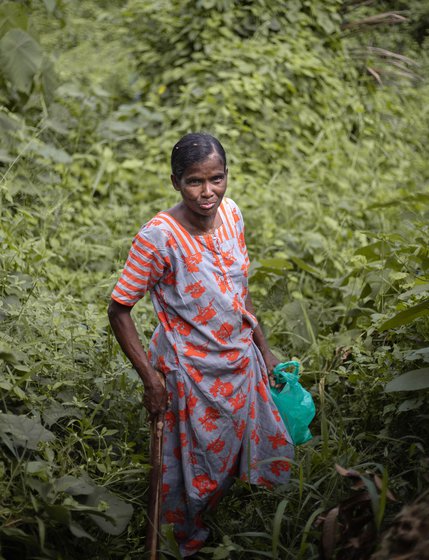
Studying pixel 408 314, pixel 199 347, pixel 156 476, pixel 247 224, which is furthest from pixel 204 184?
pixel 247 224

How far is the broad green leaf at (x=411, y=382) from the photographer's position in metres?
2.66

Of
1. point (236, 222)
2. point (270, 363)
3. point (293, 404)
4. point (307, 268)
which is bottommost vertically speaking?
point (307, 268)

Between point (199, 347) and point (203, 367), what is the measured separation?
2.9 inches

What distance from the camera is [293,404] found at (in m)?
2.92

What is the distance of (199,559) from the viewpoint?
277 cm

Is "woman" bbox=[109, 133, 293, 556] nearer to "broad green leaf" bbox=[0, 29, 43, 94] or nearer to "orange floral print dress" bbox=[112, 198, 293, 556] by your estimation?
"orange floral print dress" bbox=[112, 198, 293, 556]

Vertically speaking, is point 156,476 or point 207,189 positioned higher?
point 207,189

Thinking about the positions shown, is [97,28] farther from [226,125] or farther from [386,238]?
[386,238]

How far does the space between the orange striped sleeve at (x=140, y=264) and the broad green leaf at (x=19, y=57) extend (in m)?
2.97

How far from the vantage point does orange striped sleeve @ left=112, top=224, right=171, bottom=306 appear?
2543 mm

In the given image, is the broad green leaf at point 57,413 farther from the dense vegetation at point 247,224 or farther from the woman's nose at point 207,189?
the woman's nose at point 207,189

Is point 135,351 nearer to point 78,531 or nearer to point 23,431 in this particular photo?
point 23,431

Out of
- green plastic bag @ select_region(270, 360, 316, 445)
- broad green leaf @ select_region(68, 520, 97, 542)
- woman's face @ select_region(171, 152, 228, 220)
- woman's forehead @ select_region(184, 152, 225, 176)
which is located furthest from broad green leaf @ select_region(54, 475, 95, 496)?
woman's forehead @ select_region(184, 152, 225, 176)

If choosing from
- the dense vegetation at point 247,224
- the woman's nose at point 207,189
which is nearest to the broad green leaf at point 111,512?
the dense vegetation at point 247,224
